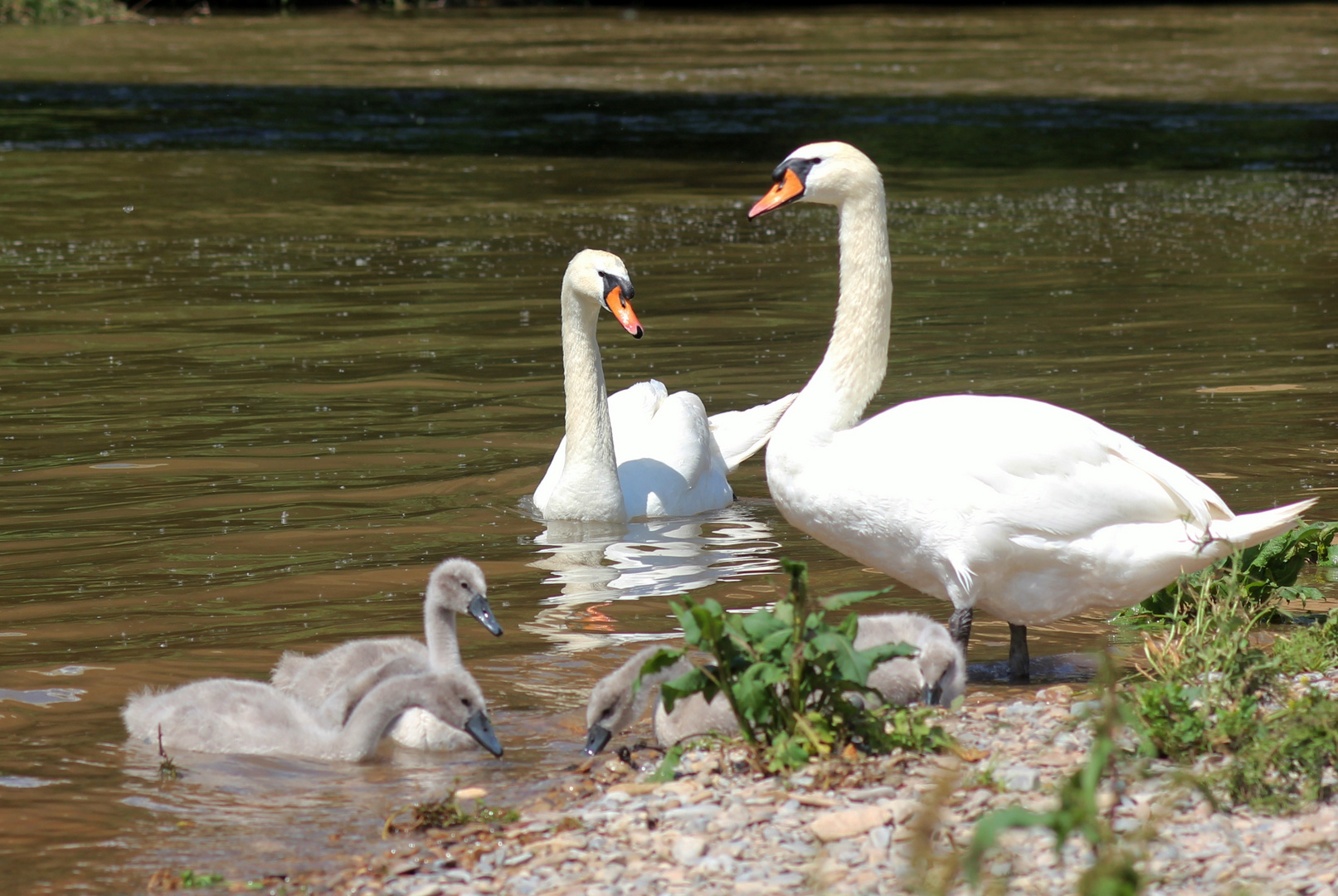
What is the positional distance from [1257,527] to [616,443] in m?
4.34

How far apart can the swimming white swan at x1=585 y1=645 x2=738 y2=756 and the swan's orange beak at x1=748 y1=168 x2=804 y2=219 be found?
5.70 ft

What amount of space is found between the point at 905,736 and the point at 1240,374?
22.0 feet

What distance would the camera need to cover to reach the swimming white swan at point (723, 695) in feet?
16.8

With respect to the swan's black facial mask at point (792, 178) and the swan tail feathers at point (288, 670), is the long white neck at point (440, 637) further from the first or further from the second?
the swan's black facial mask at point (792, 178)

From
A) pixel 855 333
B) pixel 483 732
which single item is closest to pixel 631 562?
pixel 855 333

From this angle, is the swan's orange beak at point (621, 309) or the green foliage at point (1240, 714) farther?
the swan's orange beak at point (621, 309)

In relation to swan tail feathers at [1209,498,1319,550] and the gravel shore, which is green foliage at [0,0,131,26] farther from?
the gravel shore

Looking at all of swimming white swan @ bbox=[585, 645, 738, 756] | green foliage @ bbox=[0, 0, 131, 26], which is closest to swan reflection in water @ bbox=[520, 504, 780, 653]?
swimming white swan @ bbox=[585, 645, 738, 756]

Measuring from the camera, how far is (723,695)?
5.09 m

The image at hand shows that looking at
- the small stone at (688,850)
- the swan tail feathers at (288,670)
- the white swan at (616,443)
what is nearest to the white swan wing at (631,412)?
the white swan at (616,443)

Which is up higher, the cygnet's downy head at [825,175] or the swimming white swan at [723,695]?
the cygnet's downy head at [825,175]

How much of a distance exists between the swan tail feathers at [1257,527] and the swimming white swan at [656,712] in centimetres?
171

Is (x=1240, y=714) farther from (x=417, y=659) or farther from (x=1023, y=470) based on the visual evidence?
(x=417, y=659)

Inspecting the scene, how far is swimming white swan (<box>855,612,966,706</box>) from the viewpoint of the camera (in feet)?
17.2
